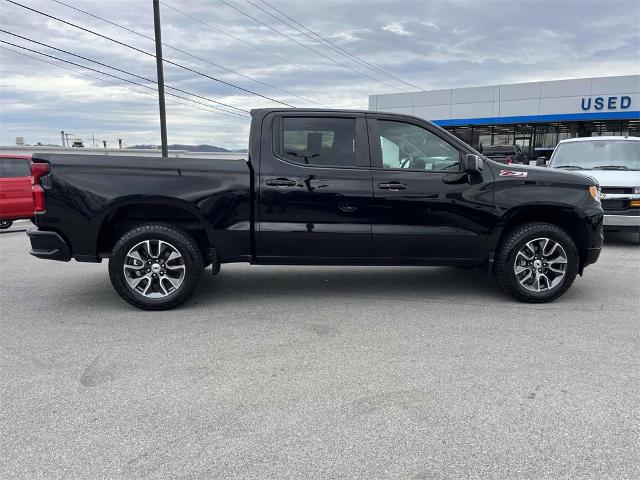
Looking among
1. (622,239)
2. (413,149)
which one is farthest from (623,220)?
(413,149)

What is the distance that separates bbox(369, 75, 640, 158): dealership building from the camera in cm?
2709

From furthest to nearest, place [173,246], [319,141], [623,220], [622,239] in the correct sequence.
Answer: [622,239], [623,220], [319,141], [173,246]

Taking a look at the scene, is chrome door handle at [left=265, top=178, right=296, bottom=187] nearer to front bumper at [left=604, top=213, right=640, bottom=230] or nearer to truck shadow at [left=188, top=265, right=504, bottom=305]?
truck shadow at [left=188, top=265, right=504, bottom=305]

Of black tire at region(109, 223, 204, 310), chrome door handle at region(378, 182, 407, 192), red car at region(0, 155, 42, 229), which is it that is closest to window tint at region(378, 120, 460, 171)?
chrome door handle at region(378, 182, 407, 192)

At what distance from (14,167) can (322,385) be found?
1018 cm

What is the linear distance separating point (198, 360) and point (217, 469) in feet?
4.57

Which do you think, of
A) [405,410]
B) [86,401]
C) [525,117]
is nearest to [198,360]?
[86,401]

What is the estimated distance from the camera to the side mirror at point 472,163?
15.9 ft

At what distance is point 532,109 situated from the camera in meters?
30.1

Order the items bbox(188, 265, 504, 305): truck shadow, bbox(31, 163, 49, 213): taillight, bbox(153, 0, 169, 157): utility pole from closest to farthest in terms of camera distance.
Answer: bbox(31, 163, 49, 213): taillight
bbox(188, 265, 504, 305): truck shadow
bbox(153, 0, 169, 157): utility pole

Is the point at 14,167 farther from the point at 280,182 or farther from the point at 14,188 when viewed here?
the point at 280,182

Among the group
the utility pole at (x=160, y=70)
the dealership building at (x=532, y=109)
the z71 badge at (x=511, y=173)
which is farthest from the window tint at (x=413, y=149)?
the dealership building at (x=532, y=109)

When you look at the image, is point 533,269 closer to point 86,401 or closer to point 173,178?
point 173,178

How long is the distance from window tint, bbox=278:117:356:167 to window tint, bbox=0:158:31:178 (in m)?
8.28
